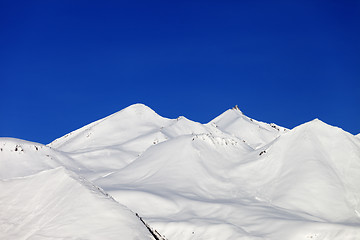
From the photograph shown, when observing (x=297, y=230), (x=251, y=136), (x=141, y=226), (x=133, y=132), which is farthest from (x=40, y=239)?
(x=251, y=136)

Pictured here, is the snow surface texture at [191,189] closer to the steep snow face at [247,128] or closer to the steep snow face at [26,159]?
the steep snow face at [26,159]

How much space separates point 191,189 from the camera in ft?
224

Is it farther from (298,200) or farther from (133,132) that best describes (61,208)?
(133,132)

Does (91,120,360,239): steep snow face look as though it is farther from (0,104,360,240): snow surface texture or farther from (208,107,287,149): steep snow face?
(208,107,287,149): steep snow face

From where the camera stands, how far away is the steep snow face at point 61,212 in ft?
72.6

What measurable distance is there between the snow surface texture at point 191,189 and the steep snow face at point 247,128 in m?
34.0

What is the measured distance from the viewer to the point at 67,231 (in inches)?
870

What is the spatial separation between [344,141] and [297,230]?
34.7 metres

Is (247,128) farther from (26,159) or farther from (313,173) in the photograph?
(313,173)

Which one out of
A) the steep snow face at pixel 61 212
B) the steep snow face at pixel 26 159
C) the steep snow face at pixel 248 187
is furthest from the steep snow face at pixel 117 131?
the steep snow face at pixel 61 212

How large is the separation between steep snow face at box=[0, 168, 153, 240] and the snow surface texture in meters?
0.06

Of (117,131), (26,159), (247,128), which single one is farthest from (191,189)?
(247,128)

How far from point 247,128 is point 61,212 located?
12526cm

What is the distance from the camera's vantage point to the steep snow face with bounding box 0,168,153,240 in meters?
22.1
